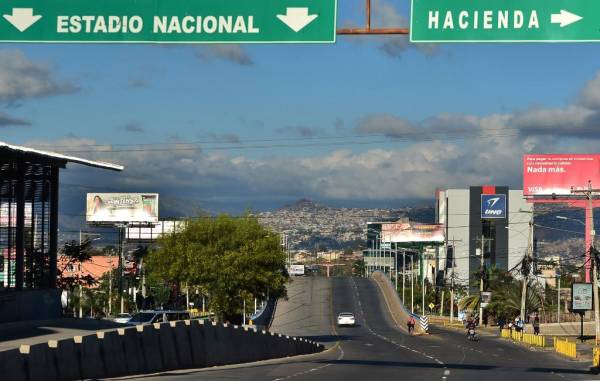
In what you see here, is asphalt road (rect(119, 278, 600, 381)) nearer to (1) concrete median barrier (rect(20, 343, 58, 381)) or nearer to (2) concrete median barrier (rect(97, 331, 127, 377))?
(2) concrete median barrier (rect(97, 331, 127, 377))

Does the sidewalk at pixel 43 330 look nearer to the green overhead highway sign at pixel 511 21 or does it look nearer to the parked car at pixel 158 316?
the green overhead highway sign at pixel 511 21

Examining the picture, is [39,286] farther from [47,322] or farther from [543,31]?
[543,31]

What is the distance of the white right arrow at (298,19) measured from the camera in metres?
18.0

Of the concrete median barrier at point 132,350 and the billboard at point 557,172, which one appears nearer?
the concrete median barrier at point 132,350

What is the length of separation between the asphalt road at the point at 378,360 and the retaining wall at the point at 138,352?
1.82 feet

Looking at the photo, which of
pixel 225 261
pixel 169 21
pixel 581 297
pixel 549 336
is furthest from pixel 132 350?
pixel 549 336

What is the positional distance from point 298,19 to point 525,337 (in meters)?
57.2

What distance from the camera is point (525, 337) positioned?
235 ft

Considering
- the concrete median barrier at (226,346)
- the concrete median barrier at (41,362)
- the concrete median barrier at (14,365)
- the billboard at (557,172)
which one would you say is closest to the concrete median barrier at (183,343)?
the concrete median barrier at (226,346)

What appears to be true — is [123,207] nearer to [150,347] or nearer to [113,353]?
[150,347]

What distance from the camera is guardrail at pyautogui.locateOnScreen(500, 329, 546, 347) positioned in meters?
66.3

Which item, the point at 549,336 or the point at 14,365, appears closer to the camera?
the point at 14,365

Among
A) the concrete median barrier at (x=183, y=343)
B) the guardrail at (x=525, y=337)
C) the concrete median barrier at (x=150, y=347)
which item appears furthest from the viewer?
Answer: the guardrail at (x=525, y=337)

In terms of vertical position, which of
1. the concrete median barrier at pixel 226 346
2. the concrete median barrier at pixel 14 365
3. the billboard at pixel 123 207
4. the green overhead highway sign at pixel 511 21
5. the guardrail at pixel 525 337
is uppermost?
the green overhead highway sign at pixel 511 21
